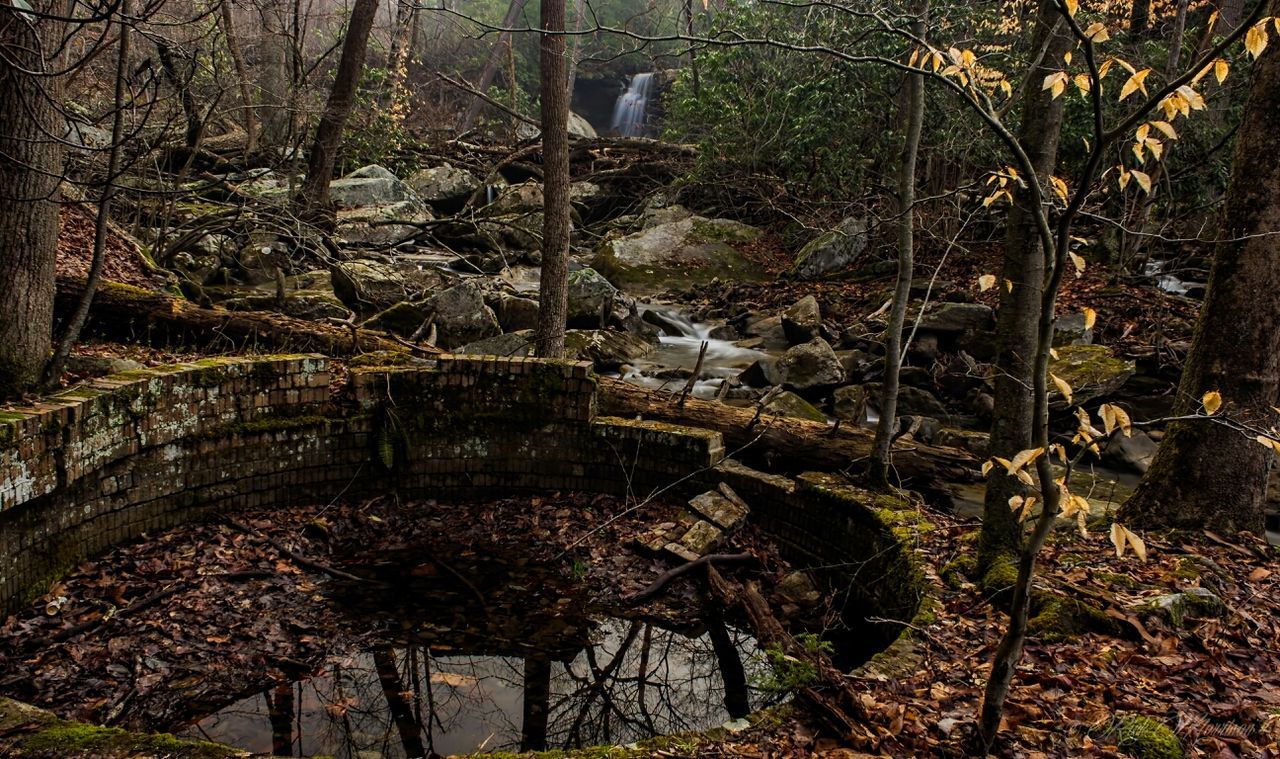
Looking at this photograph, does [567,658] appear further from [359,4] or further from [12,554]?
[359,4]

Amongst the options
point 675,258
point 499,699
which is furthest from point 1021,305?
point 675,258

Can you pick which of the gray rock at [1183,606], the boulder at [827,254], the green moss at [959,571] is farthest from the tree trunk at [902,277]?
the boulder at [827,254]

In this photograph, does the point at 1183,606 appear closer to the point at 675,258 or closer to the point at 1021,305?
the point at 1021,305

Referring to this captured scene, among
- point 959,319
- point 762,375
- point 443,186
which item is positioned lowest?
point 762,375

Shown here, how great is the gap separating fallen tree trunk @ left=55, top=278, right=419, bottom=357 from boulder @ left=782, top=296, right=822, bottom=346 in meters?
6.41

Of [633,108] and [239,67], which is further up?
→ [633,108]

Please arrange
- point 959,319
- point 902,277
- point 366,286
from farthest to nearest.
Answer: point 959,319 → point 366,286 → point 902,277

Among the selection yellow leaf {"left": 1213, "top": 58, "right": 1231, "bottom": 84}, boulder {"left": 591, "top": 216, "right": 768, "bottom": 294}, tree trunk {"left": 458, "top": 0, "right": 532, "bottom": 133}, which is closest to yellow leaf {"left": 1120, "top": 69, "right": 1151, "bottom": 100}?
yellow leaf {"left": 1213, "top": 58, "right": 1231, "bottom": 84}

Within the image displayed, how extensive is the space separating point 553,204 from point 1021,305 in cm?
542

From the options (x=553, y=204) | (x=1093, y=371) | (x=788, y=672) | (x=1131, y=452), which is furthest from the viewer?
(x=1093, y=371)

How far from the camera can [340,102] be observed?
13.3 metres

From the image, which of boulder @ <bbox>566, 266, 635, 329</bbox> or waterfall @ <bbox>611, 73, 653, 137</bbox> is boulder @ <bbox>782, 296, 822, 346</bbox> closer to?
boulder @ <bbox>566, 266, 635, 329</bbox>

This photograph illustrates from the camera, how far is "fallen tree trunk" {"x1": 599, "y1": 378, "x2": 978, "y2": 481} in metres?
7.51

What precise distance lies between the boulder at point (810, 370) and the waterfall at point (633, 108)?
20.0m
